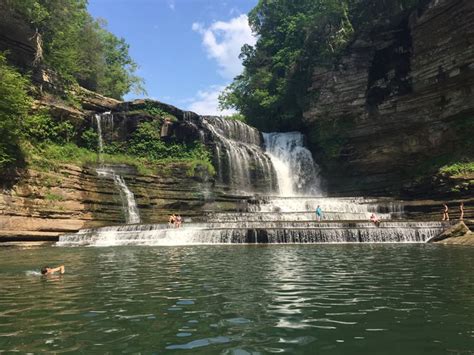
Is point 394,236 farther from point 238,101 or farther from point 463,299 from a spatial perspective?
point 238,101

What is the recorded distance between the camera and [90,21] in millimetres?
53188

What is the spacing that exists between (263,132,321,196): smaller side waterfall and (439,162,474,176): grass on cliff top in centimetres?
1445

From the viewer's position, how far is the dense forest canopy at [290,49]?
44.1 meters

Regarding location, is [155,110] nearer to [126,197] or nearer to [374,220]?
[126,197]

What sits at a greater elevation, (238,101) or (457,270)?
(238,101)

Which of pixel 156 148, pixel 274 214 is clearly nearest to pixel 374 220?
pixel 274 214

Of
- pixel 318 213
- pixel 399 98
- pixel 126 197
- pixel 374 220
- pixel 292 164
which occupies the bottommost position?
pixel 374 220

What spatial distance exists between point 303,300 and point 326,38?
138 feet

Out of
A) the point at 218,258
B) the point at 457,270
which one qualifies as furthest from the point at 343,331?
the point at 218,258

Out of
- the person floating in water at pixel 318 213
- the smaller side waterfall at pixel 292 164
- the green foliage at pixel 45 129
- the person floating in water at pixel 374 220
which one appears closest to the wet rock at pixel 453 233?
the person floating in water at pixel 374 220

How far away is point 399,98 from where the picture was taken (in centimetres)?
3772

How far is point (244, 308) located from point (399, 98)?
1393 inches

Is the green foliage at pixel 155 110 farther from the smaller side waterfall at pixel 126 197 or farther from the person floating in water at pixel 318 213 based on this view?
the person floating in water at pixel 318 213

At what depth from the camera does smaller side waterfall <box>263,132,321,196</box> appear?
4331 cm
